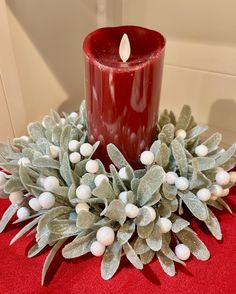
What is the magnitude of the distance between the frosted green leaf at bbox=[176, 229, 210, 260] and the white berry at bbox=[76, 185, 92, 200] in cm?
12

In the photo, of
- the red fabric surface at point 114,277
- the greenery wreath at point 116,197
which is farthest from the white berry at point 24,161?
the red fabric surface at point 114,277

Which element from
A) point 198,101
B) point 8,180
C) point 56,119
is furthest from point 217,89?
point 8,180

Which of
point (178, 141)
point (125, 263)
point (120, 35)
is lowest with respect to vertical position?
point (125, 263)

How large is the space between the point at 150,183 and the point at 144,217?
39mm

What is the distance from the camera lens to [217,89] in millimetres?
640

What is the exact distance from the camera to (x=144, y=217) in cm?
35

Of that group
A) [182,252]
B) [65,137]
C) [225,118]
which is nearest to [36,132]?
[65,137]

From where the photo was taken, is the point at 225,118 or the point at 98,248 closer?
the point at 98,248

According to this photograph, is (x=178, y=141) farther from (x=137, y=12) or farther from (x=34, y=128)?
(x=137, y=12)

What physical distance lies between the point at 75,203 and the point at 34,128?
6.0 inches

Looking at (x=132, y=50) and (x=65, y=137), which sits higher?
(x=132, y=50)

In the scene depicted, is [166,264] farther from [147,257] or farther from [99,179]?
[99,179]

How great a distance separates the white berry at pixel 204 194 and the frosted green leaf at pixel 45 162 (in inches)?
7.1

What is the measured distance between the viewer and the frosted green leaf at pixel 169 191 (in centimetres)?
37
